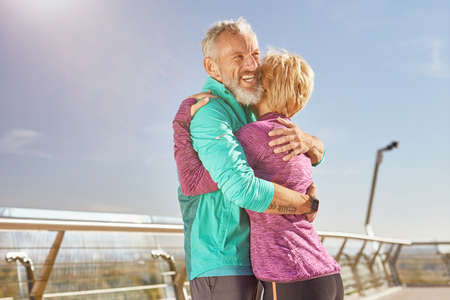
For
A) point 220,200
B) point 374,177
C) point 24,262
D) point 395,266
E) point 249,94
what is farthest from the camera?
point 374,177

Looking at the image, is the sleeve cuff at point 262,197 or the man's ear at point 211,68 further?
the man's ear at point 211,68

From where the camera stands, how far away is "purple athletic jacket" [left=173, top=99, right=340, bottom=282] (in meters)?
1.30

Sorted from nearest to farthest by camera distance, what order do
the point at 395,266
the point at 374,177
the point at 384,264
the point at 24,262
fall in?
the point at 24,262
the point at 384,264
the point at 395,266
the point at 374,177

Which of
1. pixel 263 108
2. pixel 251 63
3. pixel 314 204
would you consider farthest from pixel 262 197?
pixel 251 63

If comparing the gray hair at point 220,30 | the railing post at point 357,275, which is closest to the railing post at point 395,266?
the railing post at point 357,275

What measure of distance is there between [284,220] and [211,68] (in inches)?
22.7

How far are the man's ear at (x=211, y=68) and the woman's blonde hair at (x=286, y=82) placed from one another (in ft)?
0.53

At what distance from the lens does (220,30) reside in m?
1.57

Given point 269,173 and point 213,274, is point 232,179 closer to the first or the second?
point 269,173

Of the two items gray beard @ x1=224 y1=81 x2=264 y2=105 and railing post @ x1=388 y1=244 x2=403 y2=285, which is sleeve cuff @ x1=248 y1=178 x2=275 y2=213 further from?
railing post @ x1=388 y1=244 x2=403 y2=285

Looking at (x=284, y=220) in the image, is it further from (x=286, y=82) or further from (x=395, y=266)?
(x=395, y=266)

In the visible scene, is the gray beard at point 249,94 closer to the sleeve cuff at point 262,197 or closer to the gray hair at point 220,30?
the gray hair at point 220,30

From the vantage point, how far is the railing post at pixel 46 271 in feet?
9.60

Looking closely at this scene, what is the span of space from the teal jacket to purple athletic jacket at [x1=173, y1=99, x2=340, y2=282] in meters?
0.04
